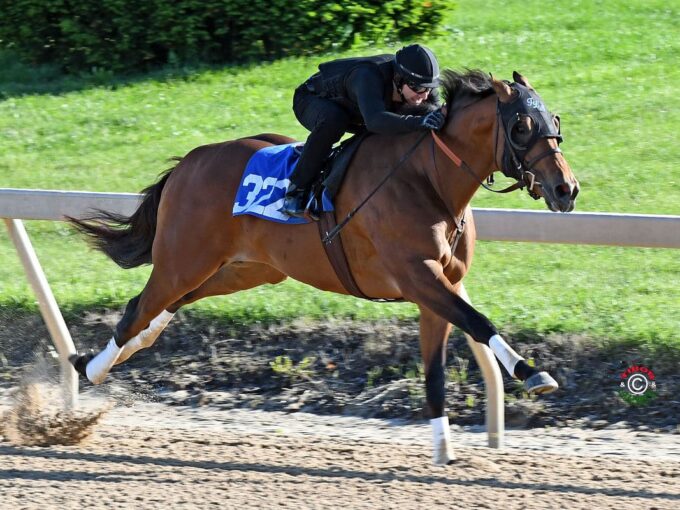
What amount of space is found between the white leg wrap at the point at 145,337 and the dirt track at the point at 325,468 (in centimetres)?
41

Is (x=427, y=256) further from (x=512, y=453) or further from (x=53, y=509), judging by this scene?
(x=53, y=509)

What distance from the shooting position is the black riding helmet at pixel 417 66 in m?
5.25

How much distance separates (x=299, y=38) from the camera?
12.4 m

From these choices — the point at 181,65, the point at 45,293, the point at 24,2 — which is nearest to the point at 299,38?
the point at 181,65

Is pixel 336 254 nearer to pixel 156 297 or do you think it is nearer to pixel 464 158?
pixel 464 158

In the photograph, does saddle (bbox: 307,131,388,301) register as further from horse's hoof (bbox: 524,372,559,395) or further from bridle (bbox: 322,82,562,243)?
horse's hoof (bbox: 524,372,559,395)

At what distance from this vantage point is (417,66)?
207 inches

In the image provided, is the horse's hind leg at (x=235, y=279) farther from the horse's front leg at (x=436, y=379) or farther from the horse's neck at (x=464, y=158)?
the horse's neck at (x=464, y=158)

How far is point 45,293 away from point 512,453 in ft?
9.61

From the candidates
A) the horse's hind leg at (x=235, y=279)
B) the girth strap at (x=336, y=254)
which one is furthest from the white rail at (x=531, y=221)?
the girth strap at (x=336, y=254)

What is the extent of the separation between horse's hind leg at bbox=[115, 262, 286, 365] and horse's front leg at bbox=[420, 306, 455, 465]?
1262 millimetres

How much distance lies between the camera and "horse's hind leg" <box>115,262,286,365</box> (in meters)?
6.43

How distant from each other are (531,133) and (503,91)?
0.26 meters

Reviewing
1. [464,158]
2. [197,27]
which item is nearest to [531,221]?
[464,158]
